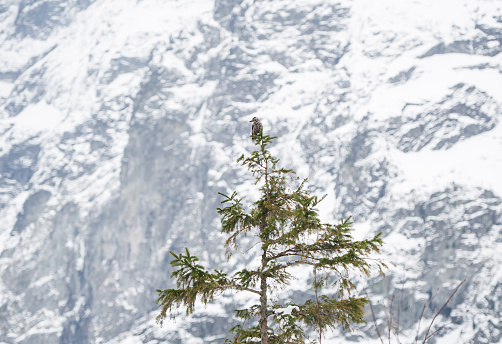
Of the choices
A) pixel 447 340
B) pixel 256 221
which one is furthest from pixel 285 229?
pixel 447 340

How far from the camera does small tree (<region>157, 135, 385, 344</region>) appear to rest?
11.5m

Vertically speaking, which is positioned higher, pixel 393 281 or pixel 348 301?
pixel 348 301

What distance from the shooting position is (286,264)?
40.3 ft

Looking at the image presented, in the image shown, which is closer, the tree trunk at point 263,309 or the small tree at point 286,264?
the small tree at point 286,264

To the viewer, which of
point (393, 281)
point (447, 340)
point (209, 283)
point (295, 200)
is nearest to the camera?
point (209, 283)

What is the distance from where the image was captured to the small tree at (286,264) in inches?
453

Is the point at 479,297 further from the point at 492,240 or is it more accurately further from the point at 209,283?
the point at 209,283

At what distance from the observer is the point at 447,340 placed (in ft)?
597

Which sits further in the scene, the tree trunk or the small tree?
the tree trunk

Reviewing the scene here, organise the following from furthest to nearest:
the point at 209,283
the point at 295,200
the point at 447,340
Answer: the point at 447,340 < the point at 295,200 < the point at 209,283

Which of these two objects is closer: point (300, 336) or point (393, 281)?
point (300, 336)

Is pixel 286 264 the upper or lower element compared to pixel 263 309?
upper

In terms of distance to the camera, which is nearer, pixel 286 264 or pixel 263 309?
pixel 263 309

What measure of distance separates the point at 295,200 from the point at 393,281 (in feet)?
642
